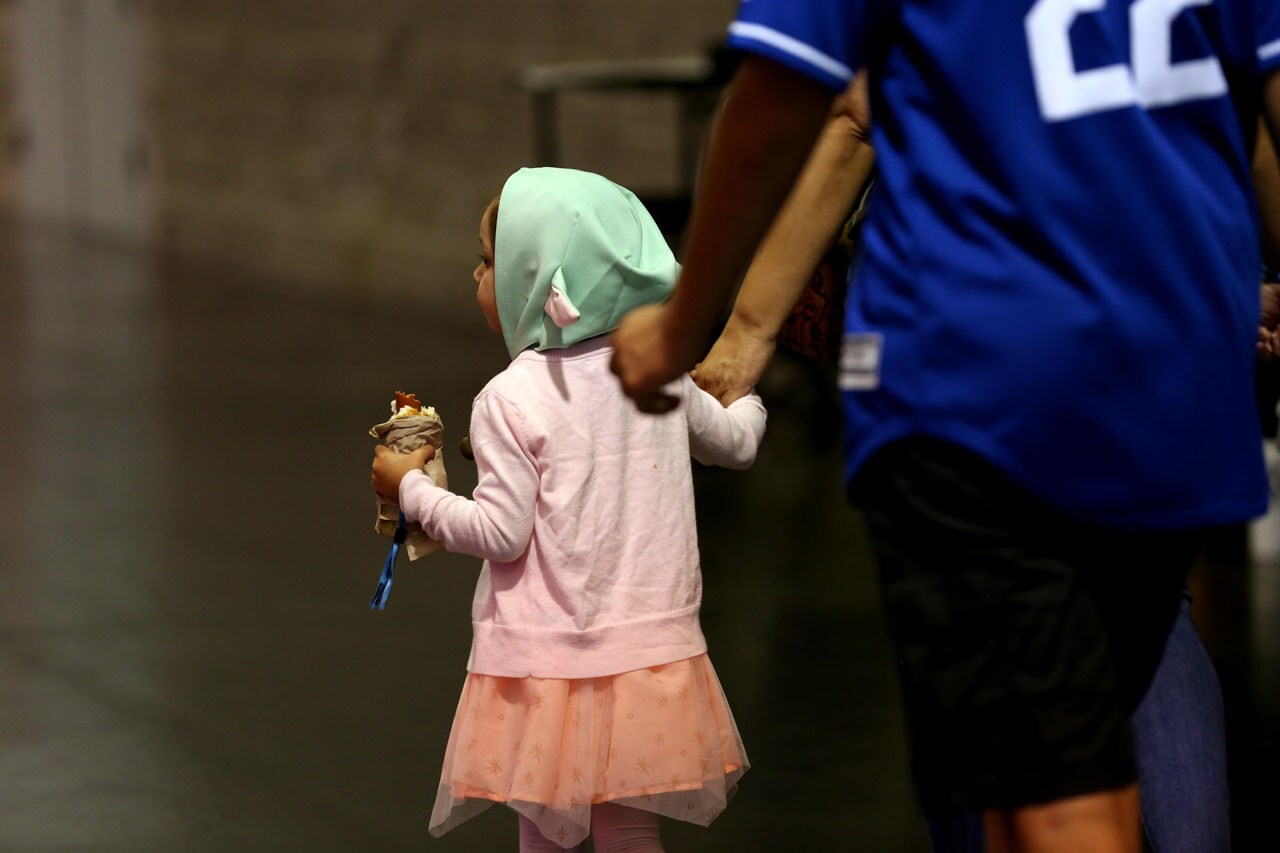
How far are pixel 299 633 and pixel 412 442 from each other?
232 centimetres

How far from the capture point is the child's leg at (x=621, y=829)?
265cm

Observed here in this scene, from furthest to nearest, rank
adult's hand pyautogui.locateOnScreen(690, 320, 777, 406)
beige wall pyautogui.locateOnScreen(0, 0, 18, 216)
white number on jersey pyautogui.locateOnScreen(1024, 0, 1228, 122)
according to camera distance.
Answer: beige wall pyautogui.locateOnScreen(0, 0, 18, 216) < adult's hand pyautogui.locateOnScreen(690, 320, 777, 406) < white number on jersey pyautogui.locateOnScreen(1024, 0, 1228, 122)

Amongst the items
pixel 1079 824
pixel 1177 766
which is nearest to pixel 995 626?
pixel 1079 824

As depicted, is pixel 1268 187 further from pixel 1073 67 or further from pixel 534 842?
pixel 534 842

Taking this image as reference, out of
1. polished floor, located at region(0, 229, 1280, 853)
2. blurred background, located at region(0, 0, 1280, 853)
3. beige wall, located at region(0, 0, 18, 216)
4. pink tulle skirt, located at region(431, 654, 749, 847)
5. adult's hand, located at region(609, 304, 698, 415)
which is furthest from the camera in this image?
beige wall, located at region(0, 0, 18, 216)

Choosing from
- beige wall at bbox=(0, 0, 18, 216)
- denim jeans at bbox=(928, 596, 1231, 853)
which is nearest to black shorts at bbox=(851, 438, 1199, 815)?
denim jeans at bbox=(928, 596, 1231, 853)

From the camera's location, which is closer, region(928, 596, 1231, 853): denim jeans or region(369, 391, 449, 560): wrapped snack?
region(928, 596, 1231, 853): denim jeans

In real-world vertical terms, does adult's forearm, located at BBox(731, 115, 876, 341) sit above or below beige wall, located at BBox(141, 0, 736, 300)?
below

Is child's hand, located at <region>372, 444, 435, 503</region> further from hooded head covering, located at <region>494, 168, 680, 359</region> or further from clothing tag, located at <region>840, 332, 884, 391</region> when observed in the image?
clothing tag, located at <region>840, 332, 884, 391</region>

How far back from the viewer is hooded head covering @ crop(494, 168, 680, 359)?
8.21ft

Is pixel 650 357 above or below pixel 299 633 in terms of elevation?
above

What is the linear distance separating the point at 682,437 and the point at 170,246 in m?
12.4

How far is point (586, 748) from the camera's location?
8.30 feet

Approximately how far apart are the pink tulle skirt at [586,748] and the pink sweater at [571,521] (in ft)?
0.10
